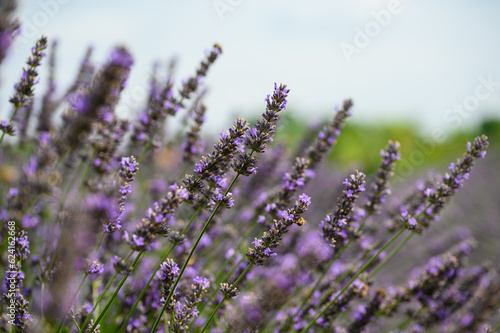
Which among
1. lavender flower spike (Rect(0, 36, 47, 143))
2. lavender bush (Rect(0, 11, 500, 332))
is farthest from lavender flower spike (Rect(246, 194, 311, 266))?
lavender flower spike (Rect(0, 36, 47, 143))

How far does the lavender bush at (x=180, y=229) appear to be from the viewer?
4.68 feet

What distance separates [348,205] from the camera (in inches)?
87.0

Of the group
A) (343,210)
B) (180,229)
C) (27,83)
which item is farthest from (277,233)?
(27,83)

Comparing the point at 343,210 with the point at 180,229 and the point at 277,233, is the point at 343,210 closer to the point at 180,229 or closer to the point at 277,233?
the point at 277,233

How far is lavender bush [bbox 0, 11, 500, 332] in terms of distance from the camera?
1.43 metres

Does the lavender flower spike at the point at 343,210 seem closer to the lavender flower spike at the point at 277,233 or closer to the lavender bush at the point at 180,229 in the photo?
the lavender bush at the point at 180,229

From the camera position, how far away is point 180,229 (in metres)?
2.96

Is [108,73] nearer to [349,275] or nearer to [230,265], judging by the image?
[230,265]

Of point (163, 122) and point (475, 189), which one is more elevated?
point (475, 189)

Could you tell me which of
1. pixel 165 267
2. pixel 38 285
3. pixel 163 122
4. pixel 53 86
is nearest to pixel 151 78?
pixel 53 86

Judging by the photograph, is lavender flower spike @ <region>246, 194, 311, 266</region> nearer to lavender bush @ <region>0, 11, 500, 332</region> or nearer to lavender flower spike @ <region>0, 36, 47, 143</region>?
lavender bush @ <region>0, 11, 500, 332</region>

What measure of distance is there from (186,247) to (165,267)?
779 millimetres

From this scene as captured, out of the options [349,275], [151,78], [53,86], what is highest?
[151,78]

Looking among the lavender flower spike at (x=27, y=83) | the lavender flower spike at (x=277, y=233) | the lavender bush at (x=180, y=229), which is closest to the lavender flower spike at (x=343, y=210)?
the lavender bush at (x=180, y=229)
